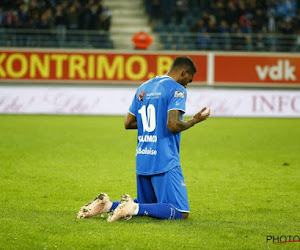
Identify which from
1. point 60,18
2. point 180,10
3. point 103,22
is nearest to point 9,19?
point 60,18

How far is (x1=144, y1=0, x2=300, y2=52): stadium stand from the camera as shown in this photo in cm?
2756

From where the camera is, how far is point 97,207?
654 centimetres

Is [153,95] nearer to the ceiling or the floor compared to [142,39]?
nearer to the ceiling

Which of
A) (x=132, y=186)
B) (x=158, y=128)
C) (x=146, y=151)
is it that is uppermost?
(x=158, y=128)

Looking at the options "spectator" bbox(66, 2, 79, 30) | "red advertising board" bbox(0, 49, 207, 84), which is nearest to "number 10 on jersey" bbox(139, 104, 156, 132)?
"spectator" bbox(66, 2, 79, 30)

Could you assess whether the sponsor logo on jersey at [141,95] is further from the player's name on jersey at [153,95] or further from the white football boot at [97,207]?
the white football boot at [97,207]

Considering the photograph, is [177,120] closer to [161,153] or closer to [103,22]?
[161,153]

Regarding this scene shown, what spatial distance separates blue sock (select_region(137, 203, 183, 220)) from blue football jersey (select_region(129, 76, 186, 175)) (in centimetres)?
36

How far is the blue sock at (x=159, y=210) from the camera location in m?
6.54

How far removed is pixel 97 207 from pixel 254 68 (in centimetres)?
2258

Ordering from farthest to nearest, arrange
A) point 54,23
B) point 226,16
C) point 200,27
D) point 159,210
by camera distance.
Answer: point 226,16 → point 200,27 → point 54,23 → point 159,210

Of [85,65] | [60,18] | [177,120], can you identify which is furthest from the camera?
[85,65]

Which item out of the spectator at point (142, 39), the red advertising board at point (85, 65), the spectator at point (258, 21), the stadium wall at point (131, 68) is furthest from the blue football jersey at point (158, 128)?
the spectator at point (258, 21)

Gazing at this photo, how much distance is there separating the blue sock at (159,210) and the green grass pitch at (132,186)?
4.2 inches
